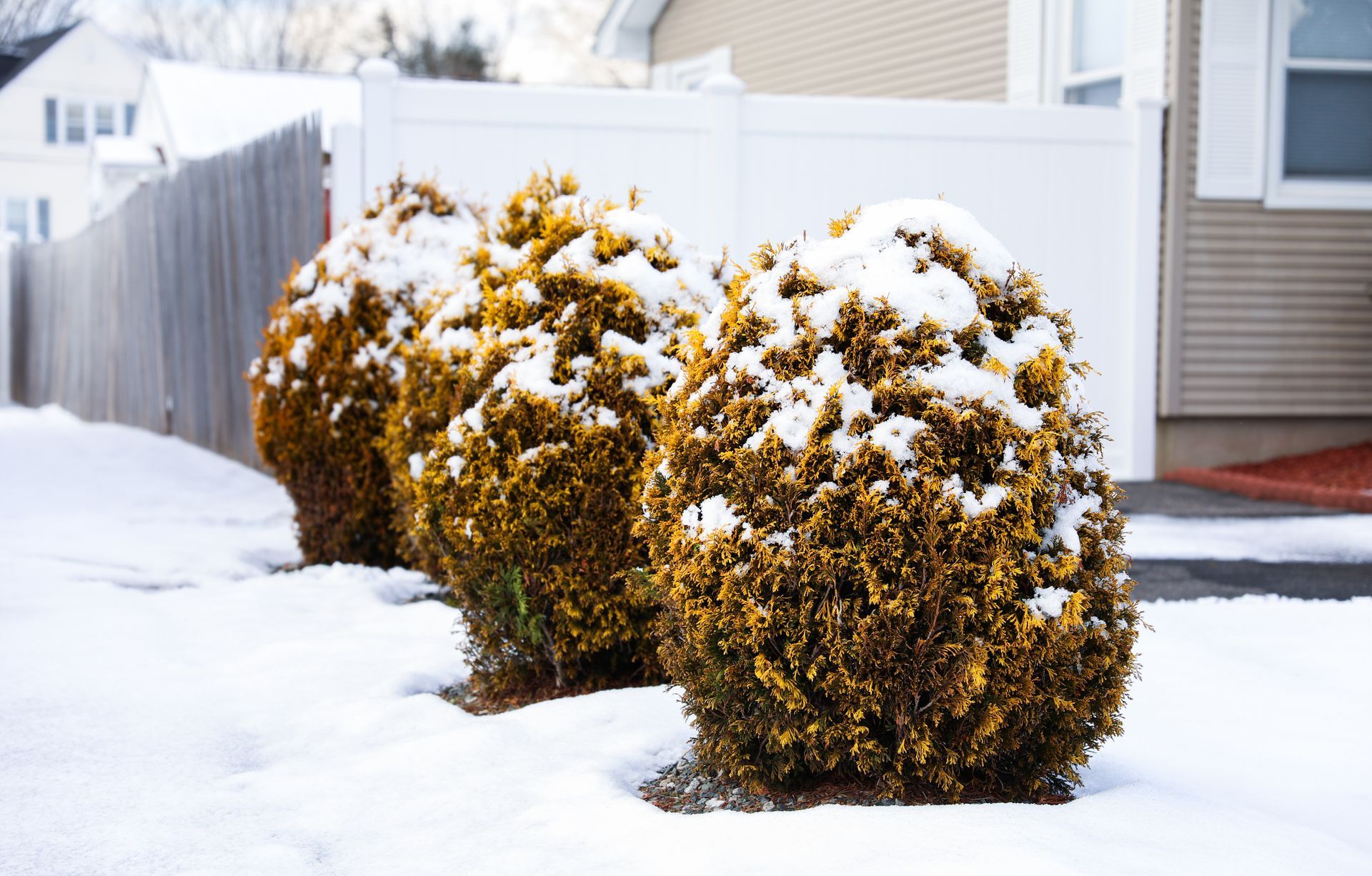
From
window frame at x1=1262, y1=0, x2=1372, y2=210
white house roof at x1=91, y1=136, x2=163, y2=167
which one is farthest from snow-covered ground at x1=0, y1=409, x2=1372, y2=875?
white house roof at x1=91, y1=136, x2=163, y2=167

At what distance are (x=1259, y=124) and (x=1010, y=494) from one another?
7470mm

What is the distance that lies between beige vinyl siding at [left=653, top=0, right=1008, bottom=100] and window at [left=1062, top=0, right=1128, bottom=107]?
2.25ft

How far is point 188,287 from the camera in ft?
34.4

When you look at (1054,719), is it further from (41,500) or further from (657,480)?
(41,500)

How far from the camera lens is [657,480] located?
10.3 ft

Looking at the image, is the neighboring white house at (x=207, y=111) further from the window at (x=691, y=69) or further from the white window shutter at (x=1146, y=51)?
the white window shutter at (x=1146, y=51)

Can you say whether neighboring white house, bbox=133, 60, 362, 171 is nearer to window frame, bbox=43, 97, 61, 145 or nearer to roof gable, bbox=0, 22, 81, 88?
window frame, bbox=43, 97, 61, 145

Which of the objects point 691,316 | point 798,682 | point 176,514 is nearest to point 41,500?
point 176,514

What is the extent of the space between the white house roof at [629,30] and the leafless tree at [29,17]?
18.7 meters

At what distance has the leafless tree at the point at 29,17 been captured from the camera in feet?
92.3

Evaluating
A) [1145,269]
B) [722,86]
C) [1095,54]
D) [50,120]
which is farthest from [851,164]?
[50,120]

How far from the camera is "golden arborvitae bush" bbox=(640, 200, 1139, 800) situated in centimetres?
269

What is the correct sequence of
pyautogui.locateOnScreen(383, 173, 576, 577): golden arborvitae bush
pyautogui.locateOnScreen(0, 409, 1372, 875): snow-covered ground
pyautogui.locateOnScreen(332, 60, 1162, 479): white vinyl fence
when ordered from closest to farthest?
pyautogui.locateOnScreen(0, 409, 1372, 875): snow-covered ground → pyautogui.locateOnScreen(383, 173, 576, 577): golden arborvitae bush → pyautogui.locateOnScreen(332, 60, 1162, 479): white vinyl fence

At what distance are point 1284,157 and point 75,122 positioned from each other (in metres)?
28.1
